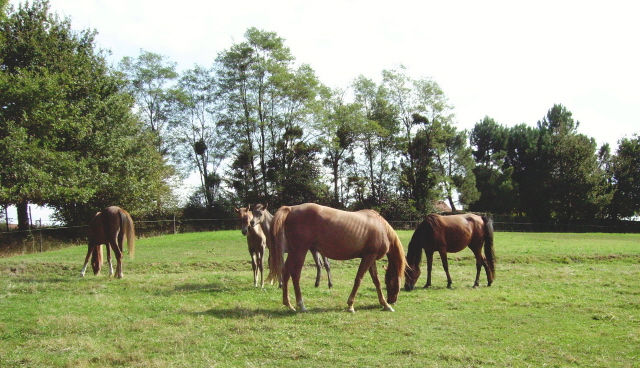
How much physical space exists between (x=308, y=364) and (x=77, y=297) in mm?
6570

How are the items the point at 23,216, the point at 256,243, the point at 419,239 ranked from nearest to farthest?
the point at 256,243 < the point at 419,239 < the point at 23,216

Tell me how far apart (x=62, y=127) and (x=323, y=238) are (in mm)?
19590

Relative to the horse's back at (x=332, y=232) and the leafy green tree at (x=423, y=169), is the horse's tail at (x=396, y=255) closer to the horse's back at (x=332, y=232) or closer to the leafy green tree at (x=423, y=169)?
the horse's back at (x=332, y=232)

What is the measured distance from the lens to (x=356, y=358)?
557 cm

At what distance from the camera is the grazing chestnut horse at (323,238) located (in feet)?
27.6

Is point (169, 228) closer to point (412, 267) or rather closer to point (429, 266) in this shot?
point (429, 266)

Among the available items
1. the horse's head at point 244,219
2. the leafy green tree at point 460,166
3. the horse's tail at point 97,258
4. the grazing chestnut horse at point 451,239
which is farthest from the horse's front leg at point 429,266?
the leafy green tree at point 460,166

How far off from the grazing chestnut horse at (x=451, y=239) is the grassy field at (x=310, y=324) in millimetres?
751

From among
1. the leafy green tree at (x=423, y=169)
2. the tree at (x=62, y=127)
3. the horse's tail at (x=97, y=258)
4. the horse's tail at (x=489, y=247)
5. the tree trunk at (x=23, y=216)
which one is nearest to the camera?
the horse's tail at (x=489, y=247)

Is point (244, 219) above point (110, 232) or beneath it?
above

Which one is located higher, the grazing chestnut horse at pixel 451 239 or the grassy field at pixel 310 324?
the grazing chestnut horse at pixel 451 239

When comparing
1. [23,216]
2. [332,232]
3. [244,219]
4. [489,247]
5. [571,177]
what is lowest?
[489,247]

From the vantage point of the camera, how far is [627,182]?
56.9m

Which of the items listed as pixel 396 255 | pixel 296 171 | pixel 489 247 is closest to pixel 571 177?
pixel 296 171
